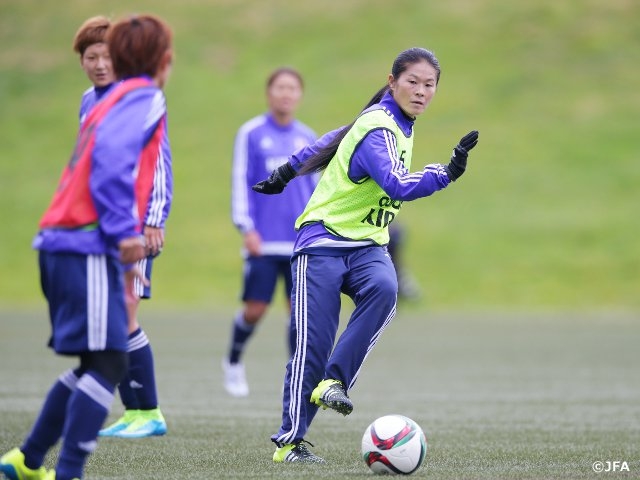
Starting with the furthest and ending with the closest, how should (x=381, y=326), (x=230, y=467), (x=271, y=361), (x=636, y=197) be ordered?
(x=636, y=197)
(x=271, y=361)
(x=381, y=326)
(x=230, y=467)

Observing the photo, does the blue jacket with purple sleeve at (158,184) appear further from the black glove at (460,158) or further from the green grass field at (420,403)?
the black glove at (460,158)

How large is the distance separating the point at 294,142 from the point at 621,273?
1757 cm

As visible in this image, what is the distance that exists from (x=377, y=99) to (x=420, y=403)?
11.0 ft

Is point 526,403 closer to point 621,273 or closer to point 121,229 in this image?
point 121,229

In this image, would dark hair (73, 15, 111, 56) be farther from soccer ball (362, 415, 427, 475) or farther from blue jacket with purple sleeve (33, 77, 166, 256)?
soccer ball (362, 415, 427, 475)

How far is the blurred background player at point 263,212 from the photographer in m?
9.74

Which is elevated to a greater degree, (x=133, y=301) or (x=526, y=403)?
(x=133, y=301)

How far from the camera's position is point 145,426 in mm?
6621

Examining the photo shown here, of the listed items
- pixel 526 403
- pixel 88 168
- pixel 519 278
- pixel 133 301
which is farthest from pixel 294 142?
pixel 519 278

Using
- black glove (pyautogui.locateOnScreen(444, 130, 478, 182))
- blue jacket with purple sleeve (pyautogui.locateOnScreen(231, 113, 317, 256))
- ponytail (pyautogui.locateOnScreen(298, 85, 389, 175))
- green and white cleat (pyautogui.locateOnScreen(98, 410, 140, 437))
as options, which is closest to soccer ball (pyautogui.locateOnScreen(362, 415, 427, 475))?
black glove (pyautogui.locateOnScreen(444, 130, 478, 182))

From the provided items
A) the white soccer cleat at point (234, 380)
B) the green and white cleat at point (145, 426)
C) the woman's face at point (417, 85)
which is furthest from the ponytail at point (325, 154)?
the white soccer cleat at point (234, 380)

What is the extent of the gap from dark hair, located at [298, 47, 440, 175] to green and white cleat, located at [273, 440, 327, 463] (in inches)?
56.5

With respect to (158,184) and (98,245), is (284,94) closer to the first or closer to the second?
(158,184)

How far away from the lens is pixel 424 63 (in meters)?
5.84
